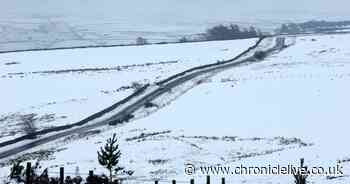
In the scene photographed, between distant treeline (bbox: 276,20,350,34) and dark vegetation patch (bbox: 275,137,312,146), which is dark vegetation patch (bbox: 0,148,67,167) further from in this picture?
distant treeline (bbox: 276,20,350,34)

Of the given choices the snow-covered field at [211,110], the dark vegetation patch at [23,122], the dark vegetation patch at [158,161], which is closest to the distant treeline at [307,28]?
the snow-covered field at [211,110]

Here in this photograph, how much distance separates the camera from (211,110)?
146 ft

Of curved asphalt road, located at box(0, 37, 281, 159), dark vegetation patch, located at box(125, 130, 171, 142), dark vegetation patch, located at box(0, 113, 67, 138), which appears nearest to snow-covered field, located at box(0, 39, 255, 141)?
dark vegetation patch, located at box(0, 113, 67, 138)

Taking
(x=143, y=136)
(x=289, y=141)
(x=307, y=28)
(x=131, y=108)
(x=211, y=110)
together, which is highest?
(x=307, y=28)

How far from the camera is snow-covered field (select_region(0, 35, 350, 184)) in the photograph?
93.0 ft

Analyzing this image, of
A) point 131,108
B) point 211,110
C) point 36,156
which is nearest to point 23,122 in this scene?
point 131,108

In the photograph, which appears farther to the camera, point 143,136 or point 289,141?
point 143,136

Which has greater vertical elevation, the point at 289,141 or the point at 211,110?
the point at 211,110

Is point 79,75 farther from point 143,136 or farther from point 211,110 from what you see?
point 143,136

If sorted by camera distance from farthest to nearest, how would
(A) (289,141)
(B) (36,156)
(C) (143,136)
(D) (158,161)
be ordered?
(C) (143,136), (A) (289,141), (B) (36,156), (D) (158,161)

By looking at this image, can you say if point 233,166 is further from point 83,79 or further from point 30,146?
point 83,79

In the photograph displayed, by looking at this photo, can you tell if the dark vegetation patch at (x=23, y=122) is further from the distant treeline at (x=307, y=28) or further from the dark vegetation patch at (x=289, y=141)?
the distant treeline at (x=307, y=28)

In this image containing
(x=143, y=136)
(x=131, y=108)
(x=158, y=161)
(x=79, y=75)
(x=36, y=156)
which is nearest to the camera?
(x=158, y=161)

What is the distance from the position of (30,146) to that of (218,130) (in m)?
11.1
